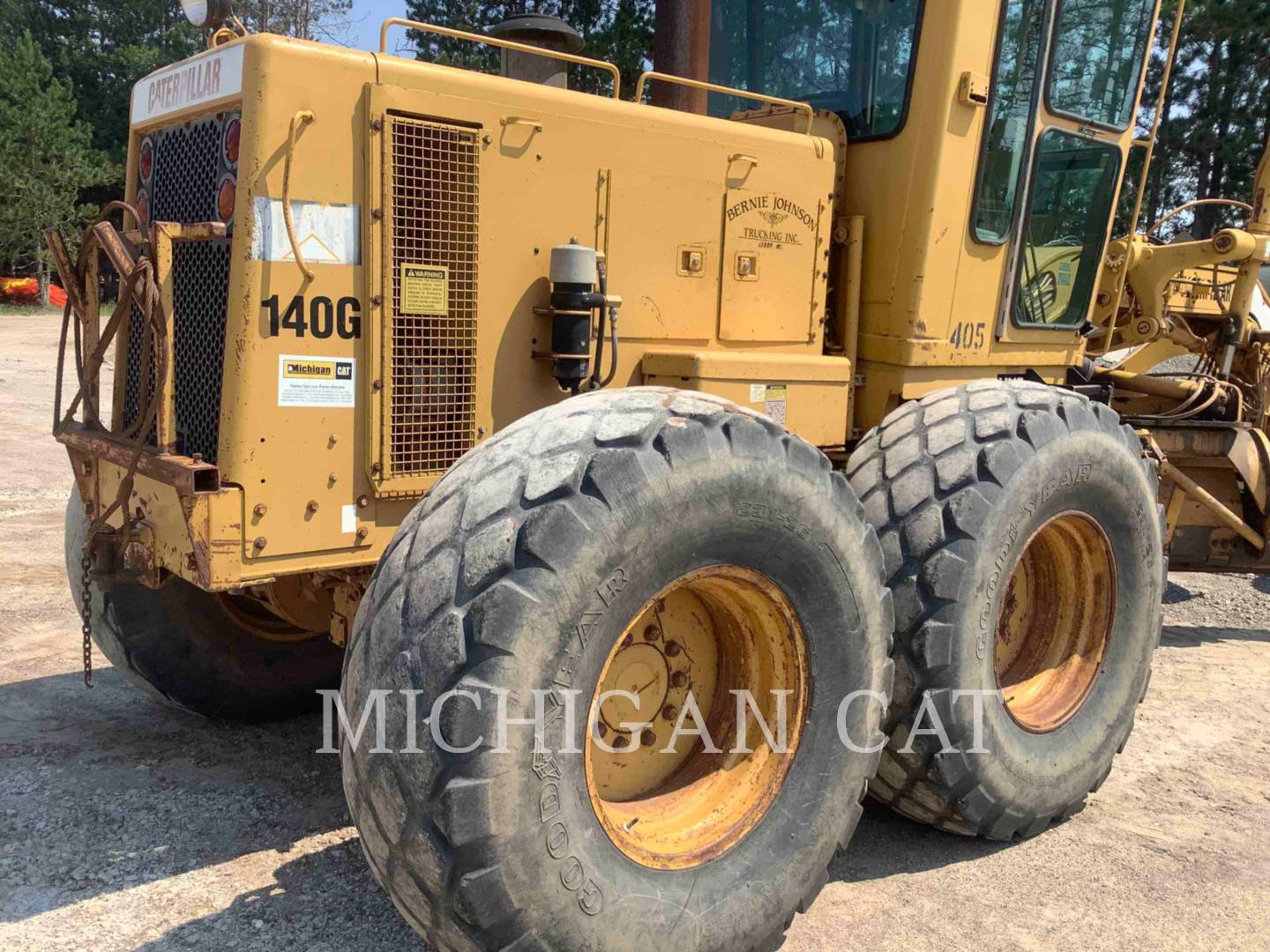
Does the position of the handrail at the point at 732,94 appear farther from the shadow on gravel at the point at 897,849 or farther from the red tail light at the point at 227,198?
the shadow on gravel at the point at 897,849

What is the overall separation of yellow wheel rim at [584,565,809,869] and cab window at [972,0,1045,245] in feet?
6.58

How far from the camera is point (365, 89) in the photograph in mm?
3002

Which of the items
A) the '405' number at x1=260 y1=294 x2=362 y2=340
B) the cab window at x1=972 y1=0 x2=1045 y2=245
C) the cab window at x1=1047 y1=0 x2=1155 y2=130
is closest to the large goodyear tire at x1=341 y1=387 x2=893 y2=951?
the '405' number at x1=260 y1=294 x2=362 y2=340

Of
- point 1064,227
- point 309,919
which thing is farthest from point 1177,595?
point 309,919

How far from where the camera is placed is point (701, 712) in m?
3.24

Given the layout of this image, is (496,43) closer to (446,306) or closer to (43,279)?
(446,306)

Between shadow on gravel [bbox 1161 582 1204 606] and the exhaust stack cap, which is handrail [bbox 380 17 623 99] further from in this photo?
shadow on gravel [bbox 1161 582 1204 606]

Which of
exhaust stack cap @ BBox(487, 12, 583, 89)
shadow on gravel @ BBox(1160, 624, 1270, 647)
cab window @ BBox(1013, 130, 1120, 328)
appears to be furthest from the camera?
shadow on gravel @ BBox(1160, 624, 1270, 647)

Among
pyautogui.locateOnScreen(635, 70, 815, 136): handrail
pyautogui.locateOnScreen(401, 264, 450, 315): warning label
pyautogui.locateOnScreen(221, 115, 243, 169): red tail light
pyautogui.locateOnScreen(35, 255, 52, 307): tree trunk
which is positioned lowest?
pyautogui.locateOnScreen(35, 255, 52, 307): tree trunk

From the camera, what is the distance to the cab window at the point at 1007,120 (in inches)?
161

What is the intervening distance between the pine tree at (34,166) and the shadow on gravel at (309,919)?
31715mm

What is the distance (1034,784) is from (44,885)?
310 centimetres

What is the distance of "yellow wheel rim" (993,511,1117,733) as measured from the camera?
4.05 m

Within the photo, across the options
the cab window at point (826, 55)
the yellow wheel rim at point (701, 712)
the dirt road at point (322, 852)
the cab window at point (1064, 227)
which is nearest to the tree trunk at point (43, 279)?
the dirt road at point (322, 852)
